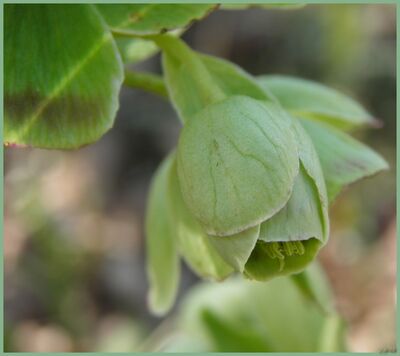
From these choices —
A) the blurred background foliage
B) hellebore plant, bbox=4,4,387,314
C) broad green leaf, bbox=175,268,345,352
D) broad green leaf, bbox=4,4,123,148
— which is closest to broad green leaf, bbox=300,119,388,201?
hellebore plant, bbox=4,4,387,314

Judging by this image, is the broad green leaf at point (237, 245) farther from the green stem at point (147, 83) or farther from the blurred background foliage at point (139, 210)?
the blurred background foliage at point (139, 210)

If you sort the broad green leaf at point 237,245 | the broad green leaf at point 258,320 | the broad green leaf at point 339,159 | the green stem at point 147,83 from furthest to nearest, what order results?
the broad green leaf at point 258,320
the green stem at point 147,83
the broad green leaf at point 339,159
the broad green leaf at point 237,245

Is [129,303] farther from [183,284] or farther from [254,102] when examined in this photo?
[254,102]

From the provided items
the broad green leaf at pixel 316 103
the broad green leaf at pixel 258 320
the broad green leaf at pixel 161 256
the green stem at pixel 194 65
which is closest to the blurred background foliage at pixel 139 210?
the broad green leaf at pixel 258 320

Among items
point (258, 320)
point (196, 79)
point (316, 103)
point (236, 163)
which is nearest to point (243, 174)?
point (236, 163)

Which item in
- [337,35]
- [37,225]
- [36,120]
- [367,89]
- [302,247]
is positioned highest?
[36,120]

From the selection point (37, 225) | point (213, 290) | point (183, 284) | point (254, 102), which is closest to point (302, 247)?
point (254, 102)
